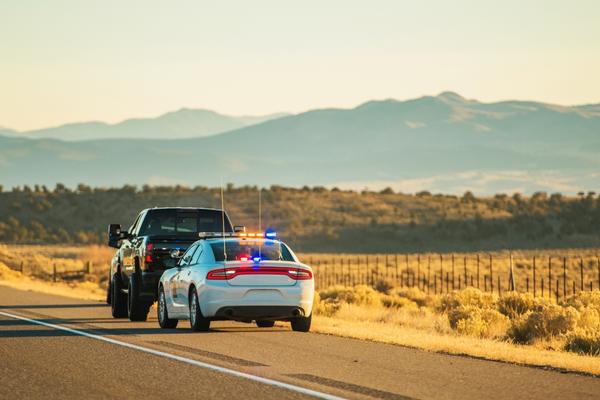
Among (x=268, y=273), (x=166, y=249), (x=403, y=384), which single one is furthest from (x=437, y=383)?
(x=166, y=249)

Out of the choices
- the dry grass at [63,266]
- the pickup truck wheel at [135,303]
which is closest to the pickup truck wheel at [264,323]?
the pickup truck wheel at [135,303]

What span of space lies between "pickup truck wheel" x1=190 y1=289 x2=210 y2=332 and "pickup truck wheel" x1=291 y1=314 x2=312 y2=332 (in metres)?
1.45

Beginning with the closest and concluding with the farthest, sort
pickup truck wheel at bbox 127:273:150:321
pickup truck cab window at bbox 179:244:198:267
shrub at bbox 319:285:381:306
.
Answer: pickup truck cab window at bbox 179:244:198:267
pickup truck wheel at bbox 127:273:150:321
shrub at bbox 319:285:381:306

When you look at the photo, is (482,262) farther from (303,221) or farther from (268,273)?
(268,273)

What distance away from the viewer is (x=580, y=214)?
351 ft

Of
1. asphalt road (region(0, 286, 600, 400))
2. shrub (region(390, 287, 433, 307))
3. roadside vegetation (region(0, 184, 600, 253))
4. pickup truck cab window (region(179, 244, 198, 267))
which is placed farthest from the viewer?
roadside vegetation (region(0, 184, 600, 253))

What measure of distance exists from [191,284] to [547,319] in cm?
577

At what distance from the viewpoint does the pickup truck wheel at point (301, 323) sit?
70.6 ft

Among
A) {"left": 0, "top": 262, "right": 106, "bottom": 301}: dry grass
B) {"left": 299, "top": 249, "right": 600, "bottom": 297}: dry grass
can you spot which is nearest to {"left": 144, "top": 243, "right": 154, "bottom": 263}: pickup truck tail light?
{"left": 0, "top": 262, "right": 106, "bottom": 301}: dry grass

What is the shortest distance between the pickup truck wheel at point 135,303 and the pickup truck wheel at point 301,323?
3982 millimetres

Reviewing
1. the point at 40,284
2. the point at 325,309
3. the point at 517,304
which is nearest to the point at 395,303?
the point at 325,309

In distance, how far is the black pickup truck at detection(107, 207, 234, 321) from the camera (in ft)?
79.5

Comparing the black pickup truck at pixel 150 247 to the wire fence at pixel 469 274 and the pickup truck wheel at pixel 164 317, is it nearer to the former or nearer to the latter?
the pickup truck wheel at pixel 164 317

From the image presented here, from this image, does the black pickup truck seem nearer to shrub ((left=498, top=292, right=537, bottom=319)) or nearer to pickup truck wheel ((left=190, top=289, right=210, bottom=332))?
pickup truck wheel ((left=190, top=289, right=210, bottom=332))
